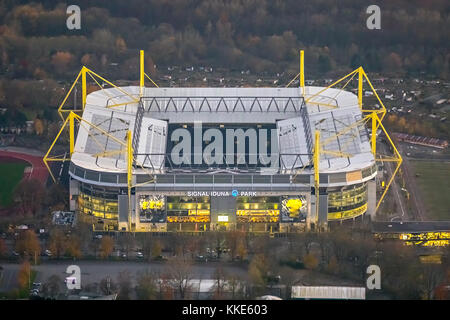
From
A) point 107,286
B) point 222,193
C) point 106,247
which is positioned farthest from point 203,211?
point 107,286

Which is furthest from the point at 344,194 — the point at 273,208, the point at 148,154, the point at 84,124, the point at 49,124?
the point at 49,124

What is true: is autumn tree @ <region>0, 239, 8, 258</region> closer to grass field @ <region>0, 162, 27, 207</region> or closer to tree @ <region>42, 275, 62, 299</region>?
tree @ <region>42, 275, 62, 299</region>

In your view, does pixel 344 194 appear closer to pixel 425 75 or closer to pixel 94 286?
pixel 94 286

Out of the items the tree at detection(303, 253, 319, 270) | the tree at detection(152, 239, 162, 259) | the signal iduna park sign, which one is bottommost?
the tree at detection(303, 253, 319, 270)

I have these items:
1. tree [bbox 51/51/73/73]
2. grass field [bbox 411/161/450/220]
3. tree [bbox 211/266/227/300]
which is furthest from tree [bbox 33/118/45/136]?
tree [bbox 211/266/227/300]

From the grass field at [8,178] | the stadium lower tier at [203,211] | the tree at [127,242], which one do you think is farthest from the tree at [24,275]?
the grass field at [8,178]

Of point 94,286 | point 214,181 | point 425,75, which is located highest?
point 425,75

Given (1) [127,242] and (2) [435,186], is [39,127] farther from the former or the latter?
(2) [435,186]
